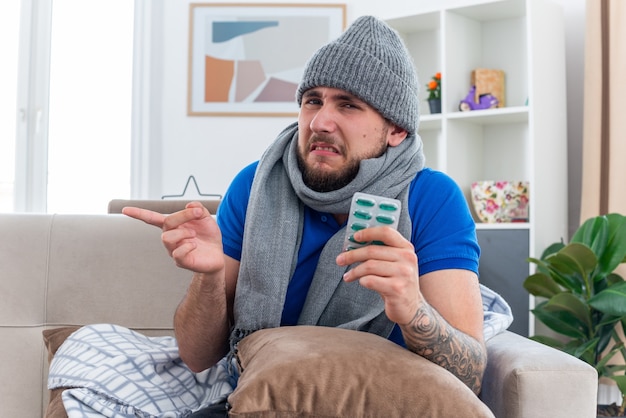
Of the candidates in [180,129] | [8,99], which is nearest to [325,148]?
[180,129]

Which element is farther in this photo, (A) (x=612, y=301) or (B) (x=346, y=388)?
(A) (x=612, y=301)

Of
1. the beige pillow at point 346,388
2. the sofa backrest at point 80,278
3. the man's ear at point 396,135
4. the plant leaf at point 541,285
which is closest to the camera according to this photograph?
the beige pillow at point 346,388

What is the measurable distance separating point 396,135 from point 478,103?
1.88 metres

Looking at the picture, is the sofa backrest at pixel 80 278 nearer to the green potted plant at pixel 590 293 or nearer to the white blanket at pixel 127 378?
the white blanket at pixel 127 378

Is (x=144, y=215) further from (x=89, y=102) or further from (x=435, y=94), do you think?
(x=89, y=102)

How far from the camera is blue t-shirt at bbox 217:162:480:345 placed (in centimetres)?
146

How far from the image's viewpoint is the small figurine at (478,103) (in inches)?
132

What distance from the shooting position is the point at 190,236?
1303mm

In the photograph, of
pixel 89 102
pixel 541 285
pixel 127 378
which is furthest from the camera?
pixel 89 102

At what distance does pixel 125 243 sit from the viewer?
180 cm

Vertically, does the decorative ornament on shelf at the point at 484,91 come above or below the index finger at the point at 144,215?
above

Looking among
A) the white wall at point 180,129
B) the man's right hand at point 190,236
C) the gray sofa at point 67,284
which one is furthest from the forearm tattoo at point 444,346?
the white wall at point 180,129

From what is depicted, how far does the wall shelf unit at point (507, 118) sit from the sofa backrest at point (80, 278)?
173 cm

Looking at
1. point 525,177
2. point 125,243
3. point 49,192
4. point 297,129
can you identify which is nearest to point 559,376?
point 297,129
